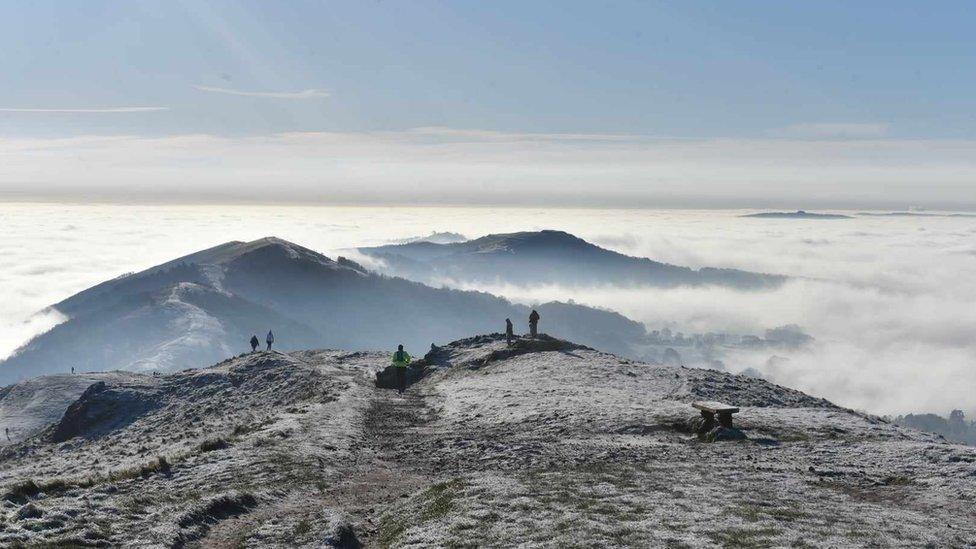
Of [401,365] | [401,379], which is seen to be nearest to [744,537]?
[401,365]

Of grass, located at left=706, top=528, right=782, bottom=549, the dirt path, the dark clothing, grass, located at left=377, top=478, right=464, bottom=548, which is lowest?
the dark clothing

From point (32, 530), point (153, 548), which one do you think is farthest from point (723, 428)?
point (32, 530)

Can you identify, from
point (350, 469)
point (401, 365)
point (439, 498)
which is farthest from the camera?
point (401, 365)

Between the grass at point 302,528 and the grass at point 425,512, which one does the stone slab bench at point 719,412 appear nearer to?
the grass at point 425,512

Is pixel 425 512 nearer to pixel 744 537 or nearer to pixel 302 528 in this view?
pixel 302 528

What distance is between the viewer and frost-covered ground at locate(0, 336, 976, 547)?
16.8 metres

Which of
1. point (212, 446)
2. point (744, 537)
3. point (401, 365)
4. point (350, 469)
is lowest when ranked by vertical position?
point (401, 365)

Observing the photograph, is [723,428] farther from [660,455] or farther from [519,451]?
[519,451]

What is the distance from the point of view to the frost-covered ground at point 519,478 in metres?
16.8

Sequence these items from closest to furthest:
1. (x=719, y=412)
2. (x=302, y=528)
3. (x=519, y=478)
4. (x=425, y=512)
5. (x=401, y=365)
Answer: (x=302, y=528)
(x=425, y=512)
(x=519, y=478)
(x=719, y=412)
(x=401, y=365)

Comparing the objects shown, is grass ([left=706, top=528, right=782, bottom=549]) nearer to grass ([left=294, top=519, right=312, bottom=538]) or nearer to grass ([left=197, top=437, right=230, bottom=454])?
grass ([left=294, top=519, right=312, bottom=538])

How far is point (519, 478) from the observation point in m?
21.8

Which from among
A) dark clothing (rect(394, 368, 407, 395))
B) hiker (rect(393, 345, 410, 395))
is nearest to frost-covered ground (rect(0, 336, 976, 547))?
hiker (rect(393, 345, 410, 395))

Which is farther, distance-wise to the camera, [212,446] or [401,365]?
[401,365]
